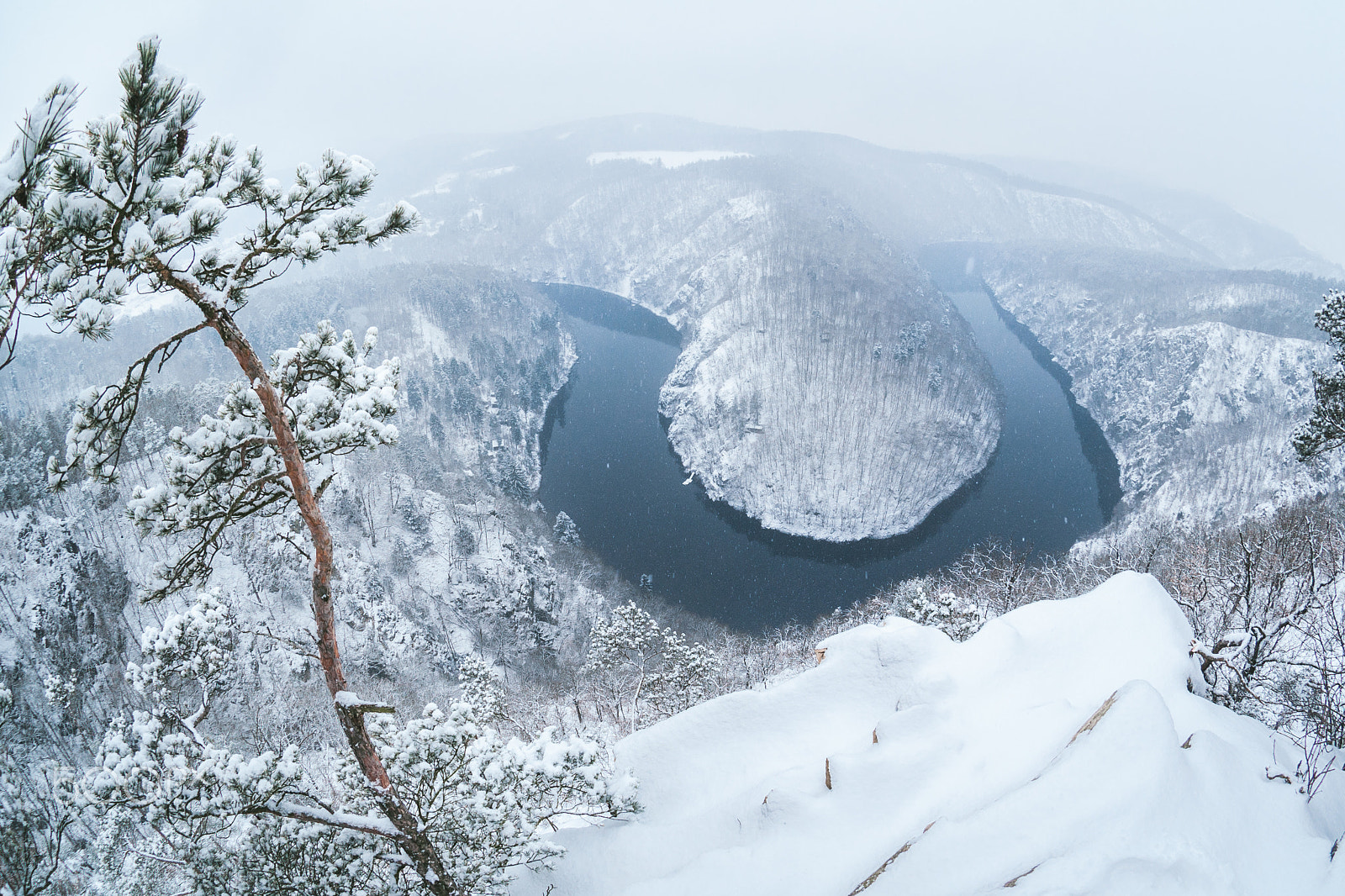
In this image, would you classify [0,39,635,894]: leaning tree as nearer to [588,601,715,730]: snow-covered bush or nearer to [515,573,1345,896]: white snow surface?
[515,573,1345,896]: white snow surface

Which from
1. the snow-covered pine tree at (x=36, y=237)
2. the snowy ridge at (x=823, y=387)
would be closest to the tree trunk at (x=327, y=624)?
the snow-covered pine tree at (x=36, y=237)

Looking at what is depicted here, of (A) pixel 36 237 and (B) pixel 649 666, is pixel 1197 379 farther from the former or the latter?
(A) pixel 36 237

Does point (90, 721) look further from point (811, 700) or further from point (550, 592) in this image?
point (811, 700)

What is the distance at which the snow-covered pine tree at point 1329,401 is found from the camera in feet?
42.8

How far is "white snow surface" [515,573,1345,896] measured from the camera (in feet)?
18.4

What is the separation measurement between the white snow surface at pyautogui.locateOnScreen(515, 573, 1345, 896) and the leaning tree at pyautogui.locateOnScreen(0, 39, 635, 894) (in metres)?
1.56

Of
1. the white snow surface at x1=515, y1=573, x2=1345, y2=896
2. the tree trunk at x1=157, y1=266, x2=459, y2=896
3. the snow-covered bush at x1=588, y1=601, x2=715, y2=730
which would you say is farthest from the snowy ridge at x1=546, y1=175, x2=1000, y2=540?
the tree trunk at x1=157, y1=266, x2=459, y2=896

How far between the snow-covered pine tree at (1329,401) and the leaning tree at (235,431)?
18.0 m

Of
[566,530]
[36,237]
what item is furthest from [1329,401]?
[566,530]

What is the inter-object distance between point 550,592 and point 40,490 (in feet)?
155

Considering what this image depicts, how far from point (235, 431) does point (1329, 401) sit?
22.1 metres

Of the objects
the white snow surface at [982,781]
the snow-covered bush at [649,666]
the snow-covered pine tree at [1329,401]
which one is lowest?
the snow-covered bush at [649,666]

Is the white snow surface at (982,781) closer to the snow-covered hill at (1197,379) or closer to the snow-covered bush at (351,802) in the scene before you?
the snow-covered bush at (351,802)

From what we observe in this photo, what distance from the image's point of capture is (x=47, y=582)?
48.4 metres
